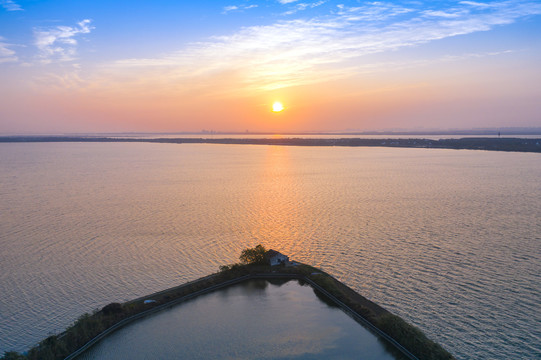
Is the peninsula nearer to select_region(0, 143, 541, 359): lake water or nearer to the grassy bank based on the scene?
the grassy bank

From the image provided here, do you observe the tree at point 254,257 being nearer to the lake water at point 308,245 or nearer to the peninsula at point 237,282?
the peninsula at point 237,282

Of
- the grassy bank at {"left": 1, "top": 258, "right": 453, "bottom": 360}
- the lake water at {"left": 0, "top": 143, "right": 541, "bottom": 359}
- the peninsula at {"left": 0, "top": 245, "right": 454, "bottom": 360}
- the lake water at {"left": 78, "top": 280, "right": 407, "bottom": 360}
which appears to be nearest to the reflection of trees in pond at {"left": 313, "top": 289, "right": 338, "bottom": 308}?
the peninsula at {"left": 0, "top": 245, "right": 454, "bottom": 360}

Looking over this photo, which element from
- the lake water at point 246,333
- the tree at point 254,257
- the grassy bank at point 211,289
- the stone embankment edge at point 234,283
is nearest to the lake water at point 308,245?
the grassy bank at point 211,289

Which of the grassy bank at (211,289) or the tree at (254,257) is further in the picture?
the tree at (254,257)

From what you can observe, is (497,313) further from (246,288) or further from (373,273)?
(246,288)

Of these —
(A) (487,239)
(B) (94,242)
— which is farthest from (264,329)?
(A) (487,239)

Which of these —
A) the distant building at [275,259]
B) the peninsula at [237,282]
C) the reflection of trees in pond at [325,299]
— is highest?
the distant building at [275,259]

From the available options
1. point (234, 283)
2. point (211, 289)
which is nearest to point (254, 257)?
point (234, 283)
